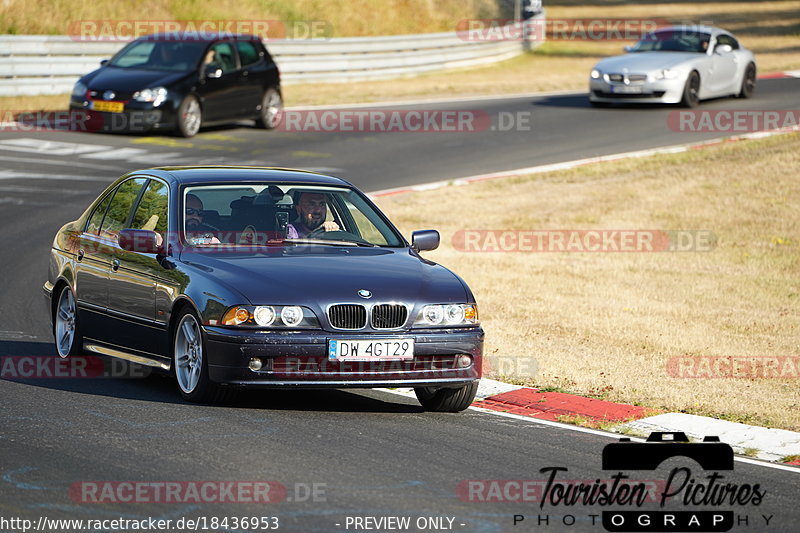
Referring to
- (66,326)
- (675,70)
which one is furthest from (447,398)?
(675,70)

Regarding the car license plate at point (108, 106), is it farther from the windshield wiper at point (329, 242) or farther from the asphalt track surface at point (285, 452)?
the windshield wiper at point (329, 242)

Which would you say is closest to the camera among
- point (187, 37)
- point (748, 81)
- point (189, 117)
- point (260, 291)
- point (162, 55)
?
point (260, 291)

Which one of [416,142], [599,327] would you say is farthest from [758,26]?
[599,327]

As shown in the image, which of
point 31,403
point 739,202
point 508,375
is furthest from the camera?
point 739,202

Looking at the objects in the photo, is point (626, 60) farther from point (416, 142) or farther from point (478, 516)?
point (478, 516)

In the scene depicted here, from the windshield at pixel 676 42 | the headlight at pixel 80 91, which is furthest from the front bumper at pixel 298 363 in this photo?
the windshield at pixel 676 42

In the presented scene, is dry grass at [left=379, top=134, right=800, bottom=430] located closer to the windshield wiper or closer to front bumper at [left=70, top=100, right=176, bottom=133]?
the windshield wiper

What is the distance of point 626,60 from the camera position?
26891mm

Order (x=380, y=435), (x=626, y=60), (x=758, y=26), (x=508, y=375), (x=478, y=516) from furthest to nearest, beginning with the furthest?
(x=758, y=26) → (x=626, y=60) → (x=508, y=375) → (x=380, y=435) → (x=478, y=516)

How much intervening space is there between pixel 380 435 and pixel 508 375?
99.8 inches

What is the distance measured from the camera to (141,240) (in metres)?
9.06

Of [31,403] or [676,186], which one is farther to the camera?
[676,186]

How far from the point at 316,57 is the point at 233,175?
2413cm

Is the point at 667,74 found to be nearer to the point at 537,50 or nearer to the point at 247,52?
the point at 247,52
